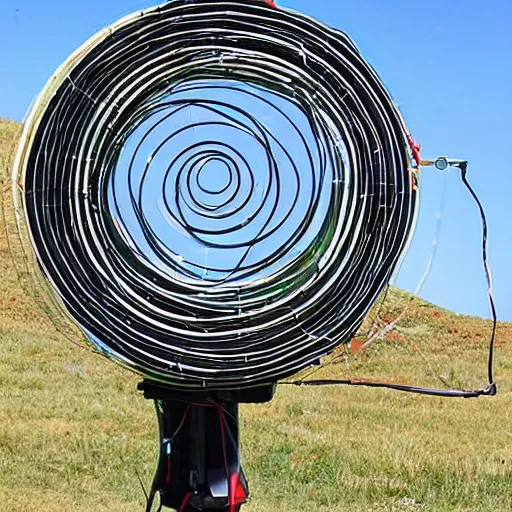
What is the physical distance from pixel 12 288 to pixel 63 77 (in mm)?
14183

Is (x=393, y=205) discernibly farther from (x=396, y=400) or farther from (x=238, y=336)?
(x=396, y=400)

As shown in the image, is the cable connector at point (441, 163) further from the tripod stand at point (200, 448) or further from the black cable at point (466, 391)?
the tripod stand at point (200, 448)

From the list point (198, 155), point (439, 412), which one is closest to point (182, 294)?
point (198, 155)

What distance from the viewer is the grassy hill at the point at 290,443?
187 inches

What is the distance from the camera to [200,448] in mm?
1936

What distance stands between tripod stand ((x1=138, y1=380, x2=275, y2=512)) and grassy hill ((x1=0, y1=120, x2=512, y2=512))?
0.25 metres

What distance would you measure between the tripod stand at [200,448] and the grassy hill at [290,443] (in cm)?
25

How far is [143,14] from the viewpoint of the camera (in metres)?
1.75

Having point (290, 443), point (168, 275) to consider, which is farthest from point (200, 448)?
point (290, 443)

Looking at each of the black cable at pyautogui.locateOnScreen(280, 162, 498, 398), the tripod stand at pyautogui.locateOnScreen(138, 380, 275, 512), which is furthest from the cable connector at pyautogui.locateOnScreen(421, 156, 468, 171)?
the tripod stand at pyautogui.locateOnScreen(138, 380, 275, 512)

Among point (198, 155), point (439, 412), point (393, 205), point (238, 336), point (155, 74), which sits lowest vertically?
point (439, 412)

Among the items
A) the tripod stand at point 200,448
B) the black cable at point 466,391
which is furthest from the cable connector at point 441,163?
the tripod stand at point 200,448

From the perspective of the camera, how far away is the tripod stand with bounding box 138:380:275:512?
1906 millimetres

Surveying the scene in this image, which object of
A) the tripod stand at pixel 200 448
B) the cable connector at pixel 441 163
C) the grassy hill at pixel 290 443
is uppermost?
the cable connector at pixel 441 163
